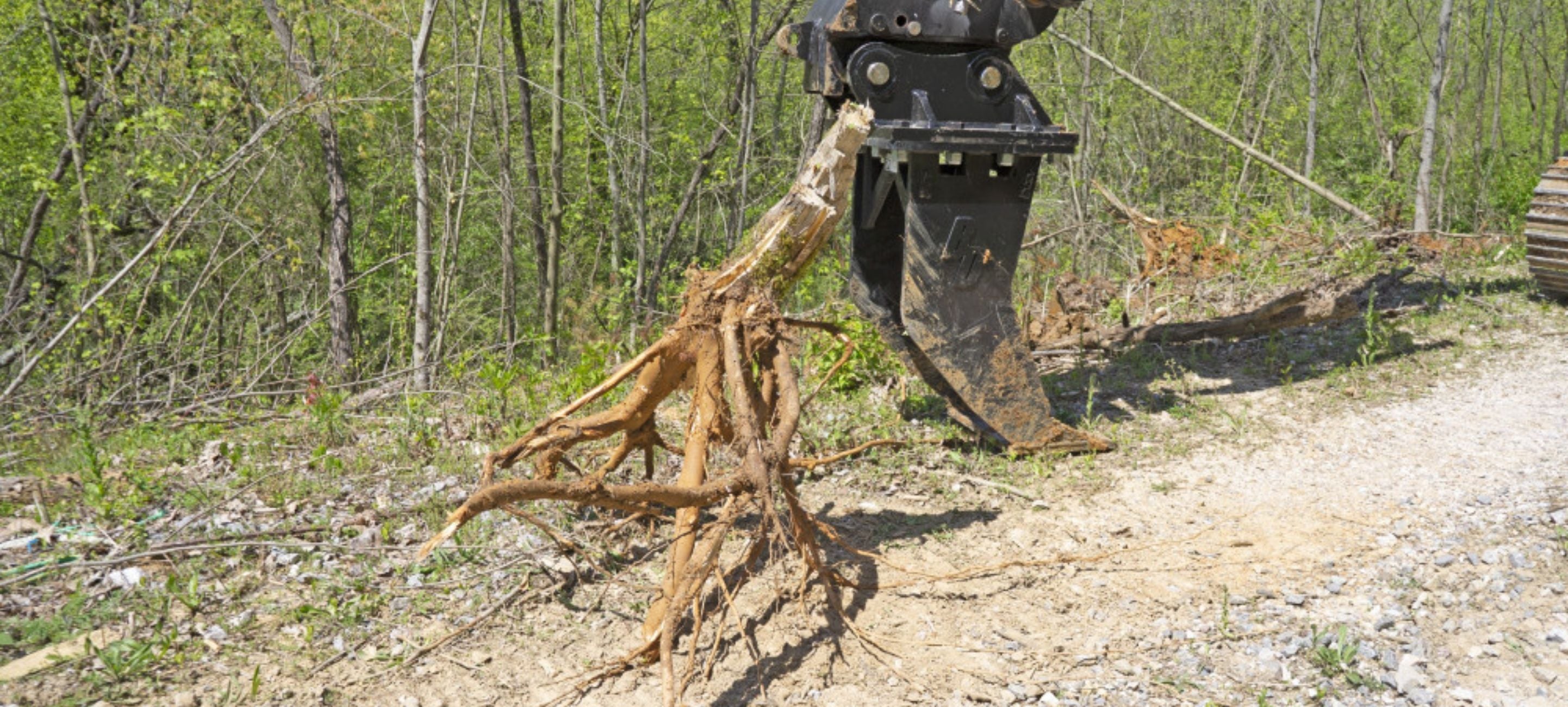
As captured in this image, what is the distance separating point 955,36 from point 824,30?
0.57 m

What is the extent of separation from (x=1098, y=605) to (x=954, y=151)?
1.90 metres

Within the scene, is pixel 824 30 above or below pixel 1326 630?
above

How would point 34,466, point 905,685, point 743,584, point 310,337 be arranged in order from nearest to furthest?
point 905,685 < point 743,584 < point 34,466 < point 310,337

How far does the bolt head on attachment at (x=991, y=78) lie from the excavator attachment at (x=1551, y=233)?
17.1 ft

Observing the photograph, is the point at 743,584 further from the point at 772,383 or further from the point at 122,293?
the point at 122,293

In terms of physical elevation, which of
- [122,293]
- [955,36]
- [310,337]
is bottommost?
[310,337]

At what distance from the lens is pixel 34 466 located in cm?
525

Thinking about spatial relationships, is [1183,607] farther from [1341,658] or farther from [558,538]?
[558,538]

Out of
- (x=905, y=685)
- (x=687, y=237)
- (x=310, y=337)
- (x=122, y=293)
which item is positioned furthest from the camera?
(x=687, y=237)

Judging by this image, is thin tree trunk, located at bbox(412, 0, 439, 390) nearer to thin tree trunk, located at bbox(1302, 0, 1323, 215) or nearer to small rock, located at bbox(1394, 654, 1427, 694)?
small rock, located at bbox(1394, 654, 1427, 694)

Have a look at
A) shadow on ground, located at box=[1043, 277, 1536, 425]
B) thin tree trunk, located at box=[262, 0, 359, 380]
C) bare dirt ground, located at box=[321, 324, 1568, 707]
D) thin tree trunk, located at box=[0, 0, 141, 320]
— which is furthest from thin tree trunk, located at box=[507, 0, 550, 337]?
bare dirt ground, located at box=[321, 324, 1568, 707]

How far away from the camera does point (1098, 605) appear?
149 inches

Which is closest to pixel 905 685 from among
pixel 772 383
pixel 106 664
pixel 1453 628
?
pixel 772 383

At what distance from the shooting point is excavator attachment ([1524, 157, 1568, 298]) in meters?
7.33
